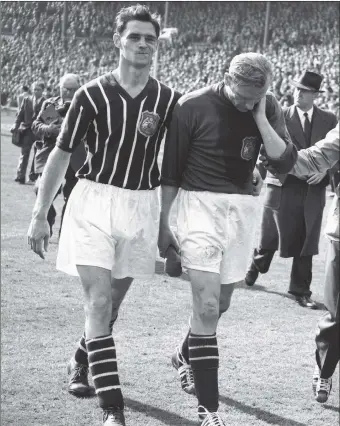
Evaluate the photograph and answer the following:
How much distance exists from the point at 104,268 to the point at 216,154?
89 centimetres

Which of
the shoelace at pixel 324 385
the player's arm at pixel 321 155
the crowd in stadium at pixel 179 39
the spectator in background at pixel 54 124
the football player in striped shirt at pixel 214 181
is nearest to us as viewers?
the player's arm at pixel 321 155

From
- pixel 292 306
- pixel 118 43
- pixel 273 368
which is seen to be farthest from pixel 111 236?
pixel 292 306

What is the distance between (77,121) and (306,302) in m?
4.33

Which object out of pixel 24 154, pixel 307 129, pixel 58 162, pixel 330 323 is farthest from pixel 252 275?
pixel 24 154

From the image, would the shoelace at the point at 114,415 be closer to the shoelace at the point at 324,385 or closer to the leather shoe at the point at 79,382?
the leather shoe at the point at 79,382

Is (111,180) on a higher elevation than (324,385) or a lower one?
higher

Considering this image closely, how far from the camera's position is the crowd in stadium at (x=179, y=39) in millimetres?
40969

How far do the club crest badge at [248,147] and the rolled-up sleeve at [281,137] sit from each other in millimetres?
103

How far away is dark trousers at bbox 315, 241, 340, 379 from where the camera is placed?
5.34 metres

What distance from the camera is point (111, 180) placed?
5.06 meters

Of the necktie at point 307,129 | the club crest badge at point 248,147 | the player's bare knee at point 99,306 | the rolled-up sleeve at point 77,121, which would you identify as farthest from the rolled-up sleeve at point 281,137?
the necktie at point 307,129

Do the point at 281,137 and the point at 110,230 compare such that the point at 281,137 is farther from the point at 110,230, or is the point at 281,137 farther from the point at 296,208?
the point at 296,208

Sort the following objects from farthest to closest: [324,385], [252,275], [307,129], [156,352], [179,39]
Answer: [179,39], [252,275], [307,129], [156,352], [324,385]

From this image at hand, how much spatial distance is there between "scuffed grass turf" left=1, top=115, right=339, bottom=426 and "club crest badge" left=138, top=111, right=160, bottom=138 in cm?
161
